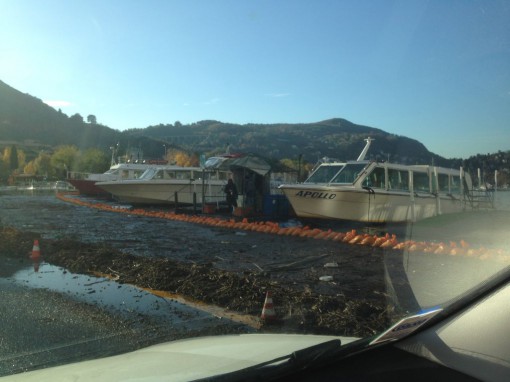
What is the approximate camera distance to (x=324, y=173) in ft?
61.0

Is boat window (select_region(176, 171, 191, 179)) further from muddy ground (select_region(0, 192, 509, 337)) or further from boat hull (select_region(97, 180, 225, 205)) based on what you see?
muddy ground (select_region(0, 192, 509, 337))

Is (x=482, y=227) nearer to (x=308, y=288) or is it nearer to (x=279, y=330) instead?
(x=308, y=288)

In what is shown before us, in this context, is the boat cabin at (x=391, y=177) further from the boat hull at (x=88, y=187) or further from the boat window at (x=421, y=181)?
the boat hull at (x=88, y=187)

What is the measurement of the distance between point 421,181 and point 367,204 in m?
2.89

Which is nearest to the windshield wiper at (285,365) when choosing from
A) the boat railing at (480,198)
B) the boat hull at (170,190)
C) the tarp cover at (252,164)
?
the boat railing at (480,198)

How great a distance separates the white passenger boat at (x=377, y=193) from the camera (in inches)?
647

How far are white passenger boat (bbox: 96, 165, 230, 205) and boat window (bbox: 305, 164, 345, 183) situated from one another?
955 cm

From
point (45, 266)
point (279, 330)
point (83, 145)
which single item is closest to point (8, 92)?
point (83, 145)

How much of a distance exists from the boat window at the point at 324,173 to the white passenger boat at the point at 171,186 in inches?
376

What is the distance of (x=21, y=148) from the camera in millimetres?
86500

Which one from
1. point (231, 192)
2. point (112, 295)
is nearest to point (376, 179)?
point (231, 192)

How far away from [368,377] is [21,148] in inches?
3717

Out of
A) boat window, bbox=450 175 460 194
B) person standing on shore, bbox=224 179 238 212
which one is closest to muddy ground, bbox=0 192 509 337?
boat window, bbox=450 175 460 194

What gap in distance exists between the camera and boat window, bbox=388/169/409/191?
16977mm
